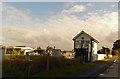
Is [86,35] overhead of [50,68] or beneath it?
overhead

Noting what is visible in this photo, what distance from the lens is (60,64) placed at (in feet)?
90.6

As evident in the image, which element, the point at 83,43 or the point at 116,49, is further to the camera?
the point at 116,49

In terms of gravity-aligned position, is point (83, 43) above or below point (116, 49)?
above

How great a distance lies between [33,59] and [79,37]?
38857mm

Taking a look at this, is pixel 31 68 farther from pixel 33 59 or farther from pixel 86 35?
pixel 86 35

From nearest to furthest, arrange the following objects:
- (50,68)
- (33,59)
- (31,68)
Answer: (31,68) → (33,59) → (50,68)

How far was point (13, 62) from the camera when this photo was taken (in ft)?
62.2

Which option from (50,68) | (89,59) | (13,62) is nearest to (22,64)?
(13,62)

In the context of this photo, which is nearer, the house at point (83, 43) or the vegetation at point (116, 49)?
the house at point (83, 43)

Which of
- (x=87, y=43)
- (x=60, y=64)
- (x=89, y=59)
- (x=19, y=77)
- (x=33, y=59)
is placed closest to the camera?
(x=19, y=77)

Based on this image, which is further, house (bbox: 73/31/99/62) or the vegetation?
the vegetation

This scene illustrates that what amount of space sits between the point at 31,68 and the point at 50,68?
175 inches

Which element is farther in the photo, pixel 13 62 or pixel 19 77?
pixel 13 62

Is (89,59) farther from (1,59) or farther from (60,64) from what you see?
(1,59)
